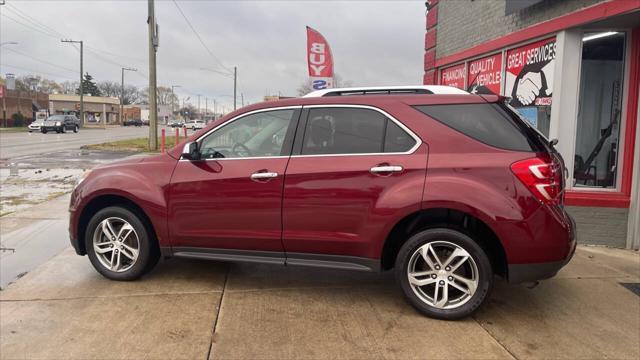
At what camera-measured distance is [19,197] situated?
376 inches

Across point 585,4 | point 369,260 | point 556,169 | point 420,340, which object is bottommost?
point 420,340

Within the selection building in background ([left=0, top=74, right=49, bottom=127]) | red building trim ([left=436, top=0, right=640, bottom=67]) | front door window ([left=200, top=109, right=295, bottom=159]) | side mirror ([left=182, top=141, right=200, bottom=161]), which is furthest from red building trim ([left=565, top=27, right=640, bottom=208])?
building in background ([left=0, top=74, right=49, bottom=127])

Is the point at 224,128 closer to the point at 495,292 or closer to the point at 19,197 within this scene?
the point at 495,292

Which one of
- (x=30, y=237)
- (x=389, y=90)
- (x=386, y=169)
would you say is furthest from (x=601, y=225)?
(x=30, y=237)

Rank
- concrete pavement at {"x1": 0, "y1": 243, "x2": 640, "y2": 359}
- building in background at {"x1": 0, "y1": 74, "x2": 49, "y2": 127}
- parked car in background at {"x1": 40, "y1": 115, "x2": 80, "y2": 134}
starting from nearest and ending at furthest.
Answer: concrete pavement at {"x1": 0, "y1": 243, "x2": 640, "y2": 359}, parked car in background at {"x1": 40, "y1": 115, "x2": 80, "y2": 134}, building in background at {"x1": 0, "y1": 74, "x2": 49, "y2": 127}

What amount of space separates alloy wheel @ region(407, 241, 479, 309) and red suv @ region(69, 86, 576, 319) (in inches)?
0.4

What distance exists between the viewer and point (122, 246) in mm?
4754

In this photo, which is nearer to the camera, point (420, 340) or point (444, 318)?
point (420, 340)

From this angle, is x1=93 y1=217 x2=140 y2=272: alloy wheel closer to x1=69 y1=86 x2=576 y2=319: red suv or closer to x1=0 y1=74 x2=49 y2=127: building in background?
x1=69 y1=86 x2=576 y2=319: red suv

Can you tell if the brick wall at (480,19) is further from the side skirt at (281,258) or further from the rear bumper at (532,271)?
the side skirt at (281,258)

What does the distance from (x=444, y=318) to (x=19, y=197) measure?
874 centimetres

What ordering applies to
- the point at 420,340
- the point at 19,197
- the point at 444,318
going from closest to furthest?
the point at 420,340 → the point at 444,318 → the point at 19,197

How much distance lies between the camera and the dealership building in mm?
6258

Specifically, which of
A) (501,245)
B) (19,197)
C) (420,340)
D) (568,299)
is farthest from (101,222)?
(19,197)
